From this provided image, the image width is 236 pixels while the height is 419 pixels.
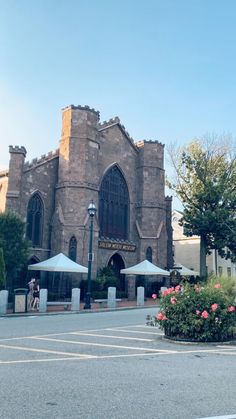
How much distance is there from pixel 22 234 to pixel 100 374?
698 inches

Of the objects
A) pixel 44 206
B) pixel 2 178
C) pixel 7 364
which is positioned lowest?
pixel 7 364

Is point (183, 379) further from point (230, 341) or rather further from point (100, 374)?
point (230, 341)

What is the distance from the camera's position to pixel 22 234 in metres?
23.5

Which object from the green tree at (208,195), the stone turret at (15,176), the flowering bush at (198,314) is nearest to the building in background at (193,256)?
the green tree at (208,195)

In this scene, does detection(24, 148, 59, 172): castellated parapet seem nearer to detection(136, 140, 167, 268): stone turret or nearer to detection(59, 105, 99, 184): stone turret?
detection(59, 105, 99, 184): stone turret

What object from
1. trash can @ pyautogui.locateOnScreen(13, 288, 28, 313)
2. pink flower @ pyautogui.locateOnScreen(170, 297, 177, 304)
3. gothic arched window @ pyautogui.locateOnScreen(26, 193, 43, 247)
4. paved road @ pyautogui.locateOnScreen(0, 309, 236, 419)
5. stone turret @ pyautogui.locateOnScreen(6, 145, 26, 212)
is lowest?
paved road @ pyautogui.locateOnScreen(0, 309, 236, 419)

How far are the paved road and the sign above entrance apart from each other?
66.2ft

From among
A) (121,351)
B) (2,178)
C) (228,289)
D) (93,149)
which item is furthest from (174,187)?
(121,351)

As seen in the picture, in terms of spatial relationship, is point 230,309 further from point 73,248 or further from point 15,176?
point 15,176

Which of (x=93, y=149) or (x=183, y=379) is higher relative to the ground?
(x=93, y=149)

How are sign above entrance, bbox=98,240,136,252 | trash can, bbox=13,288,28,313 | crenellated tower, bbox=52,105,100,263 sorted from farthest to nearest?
sign above entrance, bbox=98,240,136,252 → crenellated tower, bbox=52,105,100,263 → trash can, bbox=13,288,28,313

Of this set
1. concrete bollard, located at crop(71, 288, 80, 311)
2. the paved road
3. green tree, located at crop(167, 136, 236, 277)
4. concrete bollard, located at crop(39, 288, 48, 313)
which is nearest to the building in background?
green tree, located at crop(167, 136, 236, 277)

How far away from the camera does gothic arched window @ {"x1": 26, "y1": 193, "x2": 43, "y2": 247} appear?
2906 centimetres

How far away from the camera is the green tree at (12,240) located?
22.8 meters
